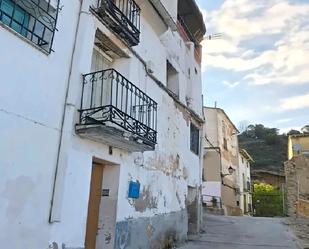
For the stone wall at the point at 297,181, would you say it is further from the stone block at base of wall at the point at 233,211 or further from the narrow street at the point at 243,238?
the narrow street at the point at 243,238

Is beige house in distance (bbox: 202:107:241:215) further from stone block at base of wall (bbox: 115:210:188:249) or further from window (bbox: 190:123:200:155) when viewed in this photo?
stone block at base of wall (bbox: 115:210:188:249)

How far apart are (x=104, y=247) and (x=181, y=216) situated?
422 cm

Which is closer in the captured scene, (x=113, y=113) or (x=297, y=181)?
(x=113, y=113)

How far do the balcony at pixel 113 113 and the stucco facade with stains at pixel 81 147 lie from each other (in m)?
0.05

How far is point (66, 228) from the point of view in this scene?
16.0 feet

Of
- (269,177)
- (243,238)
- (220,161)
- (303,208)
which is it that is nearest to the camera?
(243,238)

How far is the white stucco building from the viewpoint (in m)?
30.6

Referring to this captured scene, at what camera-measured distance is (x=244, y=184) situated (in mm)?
32781

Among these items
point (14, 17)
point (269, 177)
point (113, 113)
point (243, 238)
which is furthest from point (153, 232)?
point (269, 177)

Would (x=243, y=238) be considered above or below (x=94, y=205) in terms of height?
below

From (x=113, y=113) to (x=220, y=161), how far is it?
19.6 m

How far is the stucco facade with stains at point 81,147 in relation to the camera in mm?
4160

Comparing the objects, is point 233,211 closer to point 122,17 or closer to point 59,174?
point 122,17

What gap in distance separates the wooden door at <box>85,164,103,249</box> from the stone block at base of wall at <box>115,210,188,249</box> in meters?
0.45
